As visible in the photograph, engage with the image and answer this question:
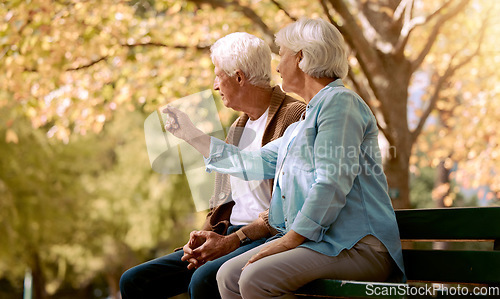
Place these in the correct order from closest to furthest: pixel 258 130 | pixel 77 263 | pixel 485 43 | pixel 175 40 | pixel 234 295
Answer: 1. pixel 234 295
2. pixel 258 130
3. pixel 175 40
4. pixel 485 43
5. pixel 77 263

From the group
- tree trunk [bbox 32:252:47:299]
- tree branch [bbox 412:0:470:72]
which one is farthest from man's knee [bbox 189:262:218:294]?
tree trunk [bbox 32:252:47:299]

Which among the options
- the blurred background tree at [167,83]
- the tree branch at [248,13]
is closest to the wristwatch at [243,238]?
the blurred background tree at [167,83]

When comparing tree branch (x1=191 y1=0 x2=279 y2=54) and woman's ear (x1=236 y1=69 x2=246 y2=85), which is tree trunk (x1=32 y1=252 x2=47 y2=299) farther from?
woman's ear (x1=236 y1=69 x2=246 y2=85)

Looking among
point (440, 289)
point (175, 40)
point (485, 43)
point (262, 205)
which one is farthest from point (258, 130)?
point (485, 43)

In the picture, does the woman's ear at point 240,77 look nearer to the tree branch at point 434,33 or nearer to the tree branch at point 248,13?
the tree branch at point 248,13

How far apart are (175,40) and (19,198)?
9237 millimetres

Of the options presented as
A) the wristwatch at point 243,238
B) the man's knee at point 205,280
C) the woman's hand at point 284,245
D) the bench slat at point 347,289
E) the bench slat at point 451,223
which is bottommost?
the man's knee at point 205,280

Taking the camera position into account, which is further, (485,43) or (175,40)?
(485,43)

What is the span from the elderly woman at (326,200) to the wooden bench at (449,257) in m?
0.11

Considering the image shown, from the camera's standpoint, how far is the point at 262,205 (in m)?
2.85

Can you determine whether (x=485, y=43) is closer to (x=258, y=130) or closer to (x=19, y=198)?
(x=258, y=130)

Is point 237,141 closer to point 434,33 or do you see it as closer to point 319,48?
point 319,48

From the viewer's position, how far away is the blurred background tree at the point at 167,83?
5887 millimetres

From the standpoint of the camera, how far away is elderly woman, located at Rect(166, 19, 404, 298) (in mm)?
2174
